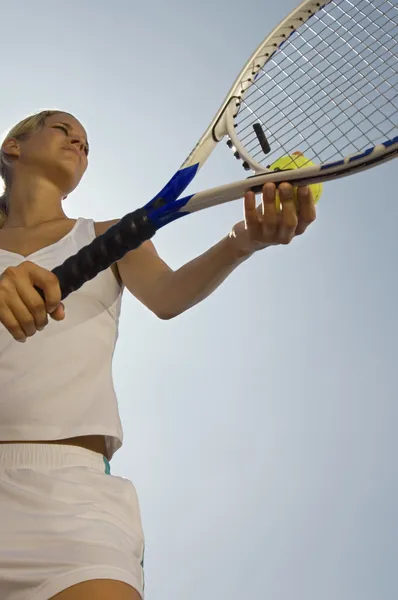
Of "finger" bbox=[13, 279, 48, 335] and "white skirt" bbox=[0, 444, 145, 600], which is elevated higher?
"finger" bbox=[13, 279, 48, 335]

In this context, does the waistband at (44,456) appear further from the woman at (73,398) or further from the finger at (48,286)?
the finger at (48,286)

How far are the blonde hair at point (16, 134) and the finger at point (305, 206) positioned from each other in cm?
133

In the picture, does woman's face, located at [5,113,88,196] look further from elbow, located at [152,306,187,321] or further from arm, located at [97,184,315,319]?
elbow, located at [152,306,187,321]

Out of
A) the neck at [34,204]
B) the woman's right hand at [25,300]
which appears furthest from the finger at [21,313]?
the neck at [34,204]

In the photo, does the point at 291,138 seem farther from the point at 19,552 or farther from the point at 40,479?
the point at 19,552

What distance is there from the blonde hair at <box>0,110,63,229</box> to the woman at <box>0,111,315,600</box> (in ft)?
0.96

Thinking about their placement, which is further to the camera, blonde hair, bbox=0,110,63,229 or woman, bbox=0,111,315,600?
blonde hair, bbox=0,110,63,229

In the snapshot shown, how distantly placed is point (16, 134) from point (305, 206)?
4.65ft

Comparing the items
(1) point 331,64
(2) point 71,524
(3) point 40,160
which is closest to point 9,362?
(2) point 71,524

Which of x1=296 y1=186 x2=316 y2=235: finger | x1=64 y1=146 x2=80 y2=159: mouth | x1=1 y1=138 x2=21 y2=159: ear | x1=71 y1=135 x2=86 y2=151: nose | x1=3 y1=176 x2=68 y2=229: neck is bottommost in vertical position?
x1=296 y1=186 x2=316 y2=235: finger

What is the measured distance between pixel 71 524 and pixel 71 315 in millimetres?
645

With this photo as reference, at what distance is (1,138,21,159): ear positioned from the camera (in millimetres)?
2730

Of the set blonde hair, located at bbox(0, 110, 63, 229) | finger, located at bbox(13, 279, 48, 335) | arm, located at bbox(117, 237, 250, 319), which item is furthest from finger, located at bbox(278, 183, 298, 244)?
blonde hair, located at bbox(0, 110, 63, 229)

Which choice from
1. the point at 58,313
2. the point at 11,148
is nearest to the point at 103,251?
the point at 58,313
